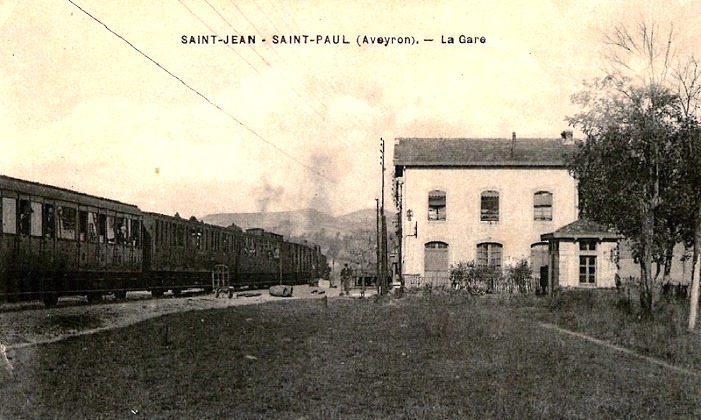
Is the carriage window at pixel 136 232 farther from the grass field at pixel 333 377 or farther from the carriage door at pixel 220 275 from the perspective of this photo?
the grass field at pixel 333 377

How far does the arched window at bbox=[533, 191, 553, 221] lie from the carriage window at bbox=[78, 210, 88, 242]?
1937 cm

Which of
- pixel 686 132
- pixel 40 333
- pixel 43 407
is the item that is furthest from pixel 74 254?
pixel 686 132

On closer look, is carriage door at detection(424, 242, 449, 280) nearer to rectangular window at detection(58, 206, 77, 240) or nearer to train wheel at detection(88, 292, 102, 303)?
train wheel at detection(88, 292, 102, 303)

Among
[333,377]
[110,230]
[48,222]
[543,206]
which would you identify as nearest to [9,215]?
[48,222]

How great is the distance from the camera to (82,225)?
57.1ft

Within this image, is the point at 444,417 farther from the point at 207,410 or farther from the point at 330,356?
the point at 330,356

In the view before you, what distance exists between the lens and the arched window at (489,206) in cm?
3020

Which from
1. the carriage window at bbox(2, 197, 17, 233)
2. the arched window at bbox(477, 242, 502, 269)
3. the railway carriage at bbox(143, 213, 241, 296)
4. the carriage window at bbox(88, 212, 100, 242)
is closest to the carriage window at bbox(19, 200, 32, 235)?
the carriage window at bbox(2, 197, 17, 233)

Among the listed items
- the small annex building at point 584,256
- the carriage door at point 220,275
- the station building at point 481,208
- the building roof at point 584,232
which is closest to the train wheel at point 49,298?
the carriage door at point 220,275

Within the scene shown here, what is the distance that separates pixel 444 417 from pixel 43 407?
12.3ft

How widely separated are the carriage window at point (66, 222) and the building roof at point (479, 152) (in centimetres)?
1592

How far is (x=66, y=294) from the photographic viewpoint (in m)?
16.6

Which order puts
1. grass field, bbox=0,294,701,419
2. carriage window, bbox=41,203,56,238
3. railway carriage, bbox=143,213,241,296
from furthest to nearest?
railway carriage, bbox=143,213,241,296 < carriage window, bbox=41,203,56,238 < grass field, bbox=0,294,701,419

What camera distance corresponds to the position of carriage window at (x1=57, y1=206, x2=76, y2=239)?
16.2 m
